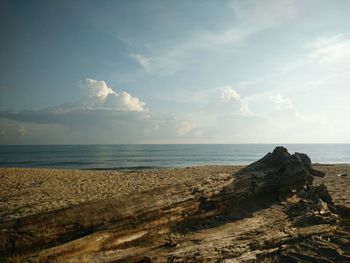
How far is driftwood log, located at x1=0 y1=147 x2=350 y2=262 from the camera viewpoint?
4344mm

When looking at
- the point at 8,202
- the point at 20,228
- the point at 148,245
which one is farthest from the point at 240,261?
the point at 8,202

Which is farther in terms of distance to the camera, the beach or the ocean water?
the ocean water

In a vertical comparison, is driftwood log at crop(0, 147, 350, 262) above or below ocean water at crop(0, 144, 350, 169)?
above

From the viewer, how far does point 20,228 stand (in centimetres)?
423

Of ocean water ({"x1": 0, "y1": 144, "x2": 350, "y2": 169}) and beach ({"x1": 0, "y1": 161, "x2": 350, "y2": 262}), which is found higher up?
beach ({"x1": 0, "y1": 161, "x2": 350, "y2": 262})

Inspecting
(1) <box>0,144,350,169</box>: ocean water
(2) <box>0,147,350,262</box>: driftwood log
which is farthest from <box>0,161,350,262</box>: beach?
(1) <box>0,144,350,169</box>: ocean water

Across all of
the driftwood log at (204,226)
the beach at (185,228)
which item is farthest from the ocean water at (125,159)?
the beach at (185,228)

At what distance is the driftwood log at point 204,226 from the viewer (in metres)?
4.34

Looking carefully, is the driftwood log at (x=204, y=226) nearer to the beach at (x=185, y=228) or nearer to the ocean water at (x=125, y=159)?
the beach at (x=185, y=228)

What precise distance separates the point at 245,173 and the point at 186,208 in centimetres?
248

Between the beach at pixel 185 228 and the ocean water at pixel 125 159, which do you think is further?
the ocean water at pixel 125 159

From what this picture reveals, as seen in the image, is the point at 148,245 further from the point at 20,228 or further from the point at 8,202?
the point at 8,202

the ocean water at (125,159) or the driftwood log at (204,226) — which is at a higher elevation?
the driftwood log at (204,226)

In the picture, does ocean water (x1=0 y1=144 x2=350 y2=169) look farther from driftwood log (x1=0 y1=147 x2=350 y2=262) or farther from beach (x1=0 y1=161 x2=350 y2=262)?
beach (x1=0 y1=161 x2=350 y2=262)
